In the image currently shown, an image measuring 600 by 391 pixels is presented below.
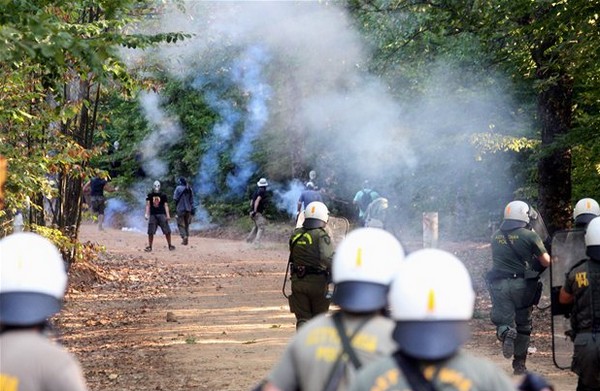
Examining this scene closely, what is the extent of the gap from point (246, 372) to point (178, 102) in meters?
30.2

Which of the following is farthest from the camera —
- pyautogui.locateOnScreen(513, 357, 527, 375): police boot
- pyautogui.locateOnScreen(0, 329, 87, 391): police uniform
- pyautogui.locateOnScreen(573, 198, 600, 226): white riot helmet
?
Answer: pyautogui.locateOnScreen(573, 198, 600, 226): white riot helmet

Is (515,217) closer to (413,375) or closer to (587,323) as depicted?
(587,323)

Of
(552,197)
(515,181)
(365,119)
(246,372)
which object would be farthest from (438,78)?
(246,372)

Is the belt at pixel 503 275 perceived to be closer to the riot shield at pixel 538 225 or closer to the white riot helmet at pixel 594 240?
the riot shield at pixel 538 225

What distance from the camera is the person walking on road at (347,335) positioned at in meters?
4.06

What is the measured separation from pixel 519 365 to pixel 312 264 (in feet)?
7.80

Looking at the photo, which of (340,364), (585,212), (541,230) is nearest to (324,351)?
(340,364)

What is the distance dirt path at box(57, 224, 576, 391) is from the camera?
10430mm

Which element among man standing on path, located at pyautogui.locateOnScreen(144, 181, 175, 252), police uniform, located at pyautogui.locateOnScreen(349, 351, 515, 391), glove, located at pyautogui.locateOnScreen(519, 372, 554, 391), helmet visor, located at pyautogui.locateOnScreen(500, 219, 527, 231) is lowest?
glove, located at pyautogui.locateOnScreen(519, 372, 554, 391)

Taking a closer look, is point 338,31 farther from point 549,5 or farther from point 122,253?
point 549,5

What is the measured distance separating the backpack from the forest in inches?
68.4

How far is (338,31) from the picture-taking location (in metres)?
26.3

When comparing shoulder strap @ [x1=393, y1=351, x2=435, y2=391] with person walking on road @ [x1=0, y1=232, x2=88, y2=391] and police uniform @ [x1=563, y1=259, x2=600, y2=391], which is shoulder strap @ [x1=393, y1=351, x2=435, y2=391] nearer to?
person walking on road @ [x1=0, y1=232, x2=88, y2=391]

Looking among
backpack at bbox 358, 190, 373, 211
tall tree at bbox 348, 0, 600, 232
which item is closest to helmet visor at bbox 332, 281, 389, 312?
tall tree at bbox 348, 0, 600, 232
